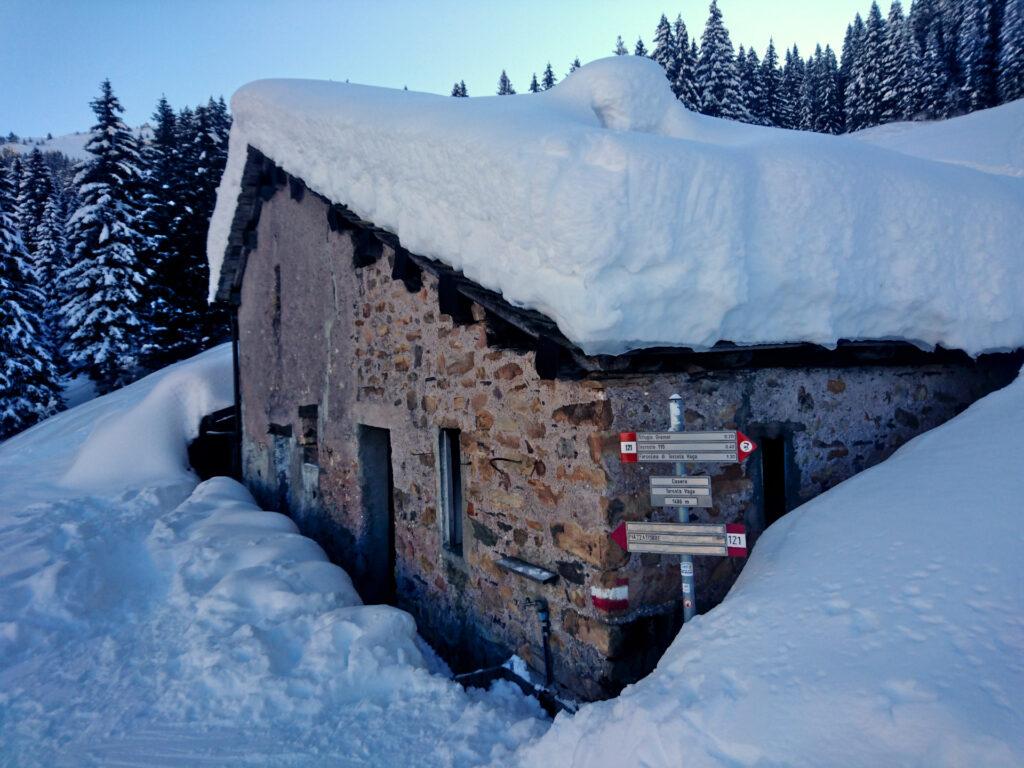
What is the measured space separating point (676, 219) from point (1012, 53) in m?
42.5

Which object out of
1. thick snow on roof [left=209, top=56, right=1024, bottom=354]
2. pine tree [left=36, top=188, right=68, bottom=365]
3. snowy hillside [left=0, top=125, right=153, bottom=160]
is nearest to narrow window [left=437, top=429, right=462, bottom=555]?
thick snow on roof [left=209, top=56, right=1024, bottom=354]

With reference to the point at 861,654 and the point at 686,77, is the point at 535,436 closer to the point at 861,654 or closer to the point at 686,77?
the point at 861,654

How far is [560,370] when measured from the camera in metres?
3.73

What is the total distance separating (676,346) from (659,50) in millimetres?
34550

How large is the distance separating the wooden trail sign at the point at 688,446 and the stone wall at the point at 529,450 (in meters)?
0.37

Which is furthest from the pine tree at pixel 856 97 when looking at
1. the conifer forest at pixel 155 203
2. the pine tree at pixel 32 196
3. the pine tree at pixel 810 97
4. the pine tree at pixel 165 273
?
the pine tree at pixel 32 196

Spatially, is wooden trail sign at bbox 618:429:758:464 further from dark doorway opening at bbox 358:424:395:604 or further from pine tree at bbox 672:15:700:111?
pine tree at bbox 672:15:700:111

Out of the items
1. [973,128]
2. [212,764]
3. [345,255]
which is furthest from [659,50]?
[212,764]

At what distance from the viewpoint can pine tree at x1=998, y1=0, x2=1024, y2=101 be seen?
3275cm

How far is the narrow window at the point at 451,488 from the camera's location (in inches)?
204

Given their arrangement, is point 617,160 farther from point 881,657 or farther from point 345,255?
point 345,255

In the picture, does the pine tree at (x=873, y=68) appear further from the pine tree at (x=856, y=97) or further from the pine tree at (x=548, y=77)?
the pine tree at (x=548, y=77)

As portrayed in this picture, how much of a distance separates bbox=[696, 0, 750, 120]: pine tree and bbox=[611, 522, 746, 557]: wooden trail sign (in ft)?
108

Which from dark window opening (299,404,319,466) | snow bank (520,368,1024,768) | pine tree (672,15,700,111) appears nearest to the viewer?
snow bank (520,368,1024,768)
